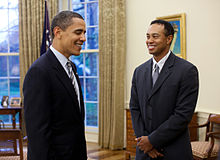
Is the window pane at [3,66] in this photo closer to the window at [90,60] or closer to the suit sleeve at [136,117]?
the window at [90,60]

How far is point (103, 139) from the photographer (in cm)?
531

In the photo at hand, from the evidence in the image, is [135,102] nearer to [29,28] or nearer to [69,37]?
[69,37]

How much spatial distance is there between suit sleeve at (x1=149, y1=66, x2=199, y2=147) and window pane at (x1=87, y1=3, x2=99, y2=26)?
4.01 m

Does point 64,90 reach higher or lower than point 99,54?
lower

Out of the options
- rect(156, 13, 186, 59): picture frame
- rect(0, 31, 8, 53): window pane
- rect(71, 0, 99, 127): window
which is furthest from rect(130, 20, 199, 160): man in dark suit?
rect(0, 31, 8, 53): window pane

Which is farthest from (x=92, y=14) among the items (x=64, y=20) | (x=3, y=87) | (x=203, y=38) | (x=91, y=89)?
(x=64, y=20)

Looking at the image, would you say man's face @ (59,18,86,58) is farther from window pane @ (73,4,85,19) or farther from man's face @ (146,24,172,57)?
window pane @ (73,4,85,19)

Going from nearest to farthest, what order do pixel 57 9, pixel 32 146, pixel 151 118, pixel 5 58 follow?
1. pixel 32 146
2. pixel 151 118
3. pixel 57 9
4. pixel 5 58

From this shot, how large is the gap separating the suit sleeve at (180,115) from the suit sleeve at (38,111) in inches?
35.3

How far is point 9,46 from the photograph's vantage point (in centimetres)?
611

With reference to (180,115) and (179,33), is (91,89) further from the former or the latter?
(180,115)

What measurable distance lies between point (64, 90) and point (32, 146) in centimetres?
38

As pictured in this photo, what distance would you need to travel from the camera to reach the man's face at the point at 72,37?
5.38 feet

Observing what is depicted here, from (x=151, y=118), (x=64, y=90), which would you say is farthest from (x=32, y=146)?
(x=151, y=118)
